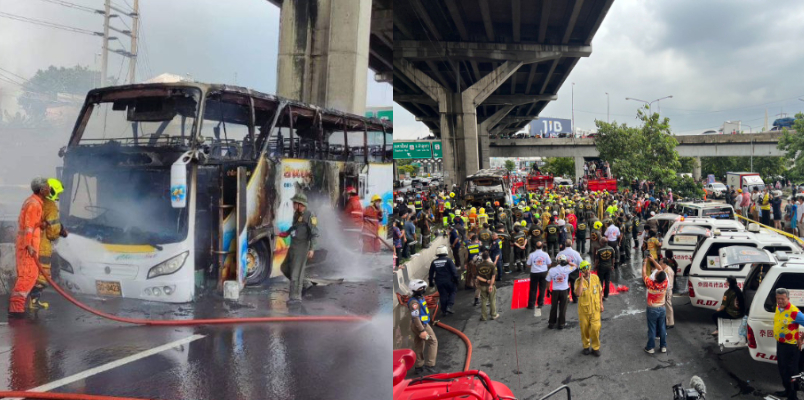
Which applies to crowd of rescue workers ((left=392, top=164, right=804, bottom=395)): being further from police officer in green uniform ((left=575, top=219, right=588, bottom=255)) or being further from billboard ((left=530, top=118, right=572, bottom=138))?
billboard ((left=530, top=118, right=572, bottom=138))

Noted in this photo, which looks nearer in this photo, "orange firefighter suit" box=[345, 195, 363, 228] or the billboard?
"orange firefighter suit" box=[345, 195, 363, 228]

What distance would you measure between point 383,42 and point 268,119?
85 cm

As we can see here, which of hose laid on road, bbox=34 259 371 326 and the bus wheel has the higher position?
the bus wheel

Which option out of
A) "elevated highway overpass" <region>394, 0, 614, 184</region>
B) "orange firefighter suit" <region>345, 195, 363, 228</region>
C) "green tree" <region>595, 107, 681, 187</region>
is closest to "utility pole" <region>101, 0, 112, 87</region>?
"orange firefighter suit" <region>345, 195, 363, 228</region>

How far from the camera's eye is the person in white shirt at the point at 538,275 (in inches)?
339

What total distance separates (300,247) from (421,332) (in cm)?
268

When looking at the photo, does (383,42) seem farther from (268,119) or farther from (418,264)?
(418,264)

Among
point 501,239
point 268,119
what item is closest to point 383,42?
point 268,119

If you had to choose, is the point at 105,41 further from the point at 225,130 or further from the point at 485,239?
the point at 485,239

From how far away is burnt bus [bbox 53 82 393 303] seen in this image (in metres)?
2.82

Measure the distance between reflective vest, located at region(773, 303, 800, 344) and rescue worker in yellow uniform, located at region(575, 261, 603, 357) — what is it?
177cm

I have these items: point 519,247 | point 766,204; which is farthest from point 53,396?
point 766,204

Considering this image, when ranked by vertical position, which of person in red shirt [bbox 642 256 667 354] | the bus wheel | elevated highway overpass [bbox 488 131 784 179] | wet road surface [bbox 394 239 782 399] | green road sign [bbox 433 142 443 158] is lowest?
wet road surface [bbox 394 239 782 399]

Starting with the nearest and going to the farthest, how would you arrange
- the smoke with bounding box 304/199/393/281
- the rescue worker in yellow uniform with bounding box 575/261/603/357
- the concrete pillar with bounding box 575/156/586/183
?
the smoke with bounding box 304/199/393/281, the rescue worker in yellow uniform with bounding box 575/261/603/357, the concrete pillar with bounding box 575/156/586/183
